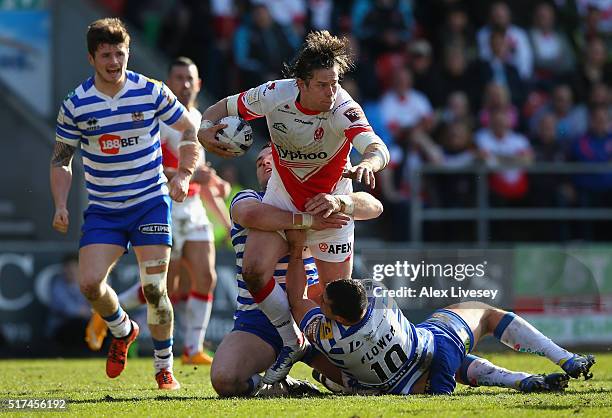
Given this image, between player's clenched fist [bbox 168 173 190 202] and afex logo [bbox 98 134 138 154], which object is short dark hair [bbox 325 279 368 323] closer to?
player's clenched fist [bbox 168 173 190 202]

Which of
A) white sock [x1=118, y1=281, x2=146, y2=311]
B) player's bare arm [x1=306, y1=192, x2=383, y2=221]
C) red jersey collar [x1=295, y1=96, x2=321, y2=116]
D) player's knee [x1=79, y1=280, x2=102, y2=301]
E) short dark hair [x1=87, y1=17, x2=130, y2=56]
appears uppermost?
short dark hair [x1=87, y1=17, x2=130, y2=56]

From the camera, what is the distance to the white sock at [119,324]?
30.9 feet

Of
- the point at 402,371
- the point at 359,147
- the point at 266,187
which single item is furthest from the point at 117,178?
the point at 402,371

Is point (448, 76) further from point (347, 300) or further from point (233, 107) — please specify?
point (347, 300)

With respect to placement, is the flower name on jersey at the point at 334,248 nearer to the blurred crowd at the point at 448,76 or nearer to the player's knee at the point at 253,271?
the player's knee at the point at 253,271

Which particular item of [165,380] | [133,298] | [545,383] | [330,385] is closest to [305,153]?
[330,385]

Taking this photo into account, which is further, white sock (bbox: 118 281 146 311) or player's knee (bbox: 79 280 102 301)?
white sock (bbox: 118 281 146 311)

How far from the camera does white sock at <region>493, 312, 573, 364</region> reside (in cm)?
851

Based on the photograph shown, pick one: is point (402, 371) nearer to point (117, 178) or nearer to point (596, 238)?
point (117, 178)

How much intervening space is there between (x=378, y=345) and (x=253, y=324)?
Result: 1.35m

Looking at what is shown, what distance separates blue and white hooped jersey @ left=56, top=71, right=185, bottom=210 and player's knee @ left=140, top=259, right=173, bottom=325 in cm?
52

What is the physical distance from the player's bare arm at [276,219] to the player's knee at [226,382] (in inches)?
44.1

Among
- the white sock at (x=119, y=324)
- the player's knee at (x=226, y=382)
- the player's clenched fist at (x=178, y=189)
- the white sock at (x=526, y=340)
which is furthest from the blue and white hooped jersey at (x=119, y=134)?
the white sock at (x=526, y=340)

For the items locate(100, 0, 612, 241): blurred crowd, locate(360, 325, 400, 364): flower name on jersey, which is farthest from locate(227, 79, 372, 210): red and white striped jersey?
locate(100, 0, 612, 241): blurred crowd
